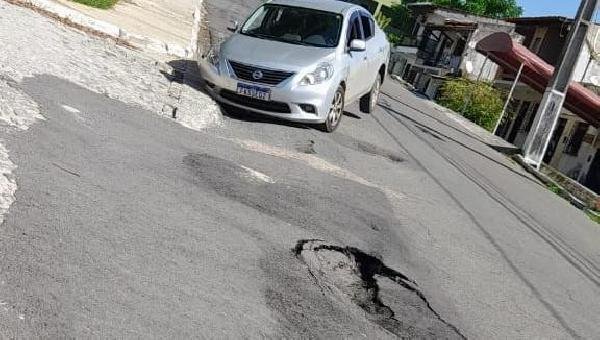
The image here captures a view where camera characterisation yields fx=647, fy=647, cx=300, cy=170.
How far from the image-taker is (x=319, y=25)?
10.5 metres

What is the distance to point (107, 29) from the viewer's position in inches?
491

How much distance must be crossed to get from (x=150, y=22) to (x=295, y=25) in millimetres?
7148

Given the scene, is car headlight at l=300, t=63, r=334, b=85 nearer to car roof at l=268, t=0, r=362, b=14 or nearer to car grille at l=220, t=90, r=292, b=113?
car grille at l=220, t=90, r=292, b=113

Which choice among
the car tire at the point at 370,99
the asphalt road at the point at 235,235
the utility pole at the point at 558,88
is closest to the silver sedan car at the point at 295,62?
the asphalt road at the point at 235,235

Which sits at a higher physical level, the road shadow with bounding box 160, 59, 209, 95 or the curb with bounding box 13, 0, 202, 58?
the curb with bounding box 13, 0, 202, 58

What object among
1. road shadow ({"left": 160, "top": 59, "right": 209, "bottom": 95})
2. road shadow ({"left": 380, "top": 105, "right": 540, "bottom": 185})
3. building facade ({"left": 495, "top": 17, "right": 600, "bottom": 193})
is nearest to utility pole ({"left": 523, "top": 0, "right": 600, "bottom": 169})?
road shadow ({"left": 380, "top": 105, "right": 540, "bottom": 185})

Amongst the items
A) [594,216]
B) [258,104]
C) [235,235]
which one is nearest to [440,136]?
[594,216]

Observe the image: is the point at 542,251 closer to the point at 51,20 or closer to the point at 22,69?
the point at 22,69

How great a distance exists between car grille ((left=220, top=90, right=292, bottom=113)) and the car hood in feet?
1.61

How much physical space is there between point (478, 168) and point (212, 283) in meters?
10.6

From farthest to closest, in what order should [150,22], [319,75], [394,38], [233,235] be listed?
[394,38] < [150,22] < [319,75] < [233,235]

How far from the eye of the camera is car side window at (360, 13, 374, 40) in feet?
38.4

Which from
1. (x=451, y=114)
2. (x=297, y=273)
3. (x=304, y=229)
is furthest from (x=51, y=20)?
(x=451, y=114)

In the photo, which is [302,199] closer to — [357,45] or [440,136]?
[357,45]
